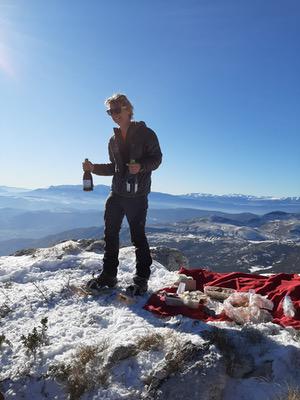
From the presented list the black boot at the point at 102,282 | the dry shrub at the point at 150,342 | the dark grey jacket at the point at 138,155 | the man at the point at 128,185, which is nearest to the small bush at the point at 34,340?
the dry shrub at the point at 150,342

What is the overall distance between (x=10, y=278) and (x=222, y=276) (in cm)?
576

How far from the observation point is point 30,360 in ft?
21.6

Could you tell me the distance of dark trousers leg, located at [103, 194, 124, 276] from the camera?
9.20 metres

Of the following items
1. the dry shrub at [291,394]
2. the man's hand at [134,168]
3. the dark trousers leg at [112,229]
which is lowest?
the dry shrub at [291,394]

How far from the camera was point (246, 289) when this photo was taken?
959 centimetres

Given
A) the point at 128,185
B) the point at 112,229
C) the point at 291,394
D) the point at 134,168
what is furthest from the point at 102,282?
the point at 291,394

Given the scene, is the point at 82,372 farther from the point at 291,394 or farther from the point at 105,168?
the point at 105,168

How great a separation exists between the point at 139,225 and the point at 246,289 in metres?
2.98

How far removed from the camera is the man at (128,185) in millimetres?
8617

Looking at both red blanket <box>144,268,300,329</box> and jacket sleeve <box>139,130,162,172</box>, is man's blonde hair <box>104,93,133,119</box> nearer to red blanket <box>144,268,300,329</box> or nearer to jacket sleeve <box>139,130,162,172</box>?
jacket sleeve <box>139,130,162,172</box>

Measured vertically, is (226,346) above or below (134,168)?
below

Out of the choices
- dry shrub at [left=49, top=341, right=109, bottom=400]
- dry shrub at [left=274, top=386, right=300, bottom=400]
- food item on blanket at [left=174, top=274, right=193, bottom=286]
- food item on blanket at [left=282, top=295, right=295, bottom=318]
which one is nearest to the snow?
dry shrub at [left=49, top=341, right=109, bottom=400]

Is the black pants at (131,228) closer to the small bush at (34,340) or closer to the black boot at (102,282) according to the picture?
the black boot at (102,282)

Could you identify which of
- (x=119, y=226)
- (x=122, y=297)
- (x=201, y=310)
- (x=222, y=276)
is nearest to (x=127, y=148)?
(x=119, y=226)
